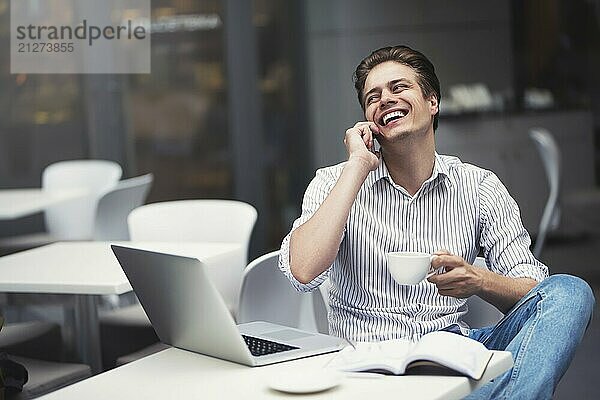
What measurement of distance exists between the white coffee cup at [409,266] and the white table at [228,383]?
238 mm

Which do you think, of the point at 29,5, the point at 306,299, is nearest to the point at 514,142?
the point at 306,299

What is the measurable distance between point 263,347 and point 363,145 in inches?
27.5

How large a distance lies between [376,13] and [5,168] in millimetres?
1706

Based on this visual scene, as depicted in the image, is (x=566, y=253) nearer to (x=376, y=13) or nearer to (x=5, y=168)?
(x=376, y=13)

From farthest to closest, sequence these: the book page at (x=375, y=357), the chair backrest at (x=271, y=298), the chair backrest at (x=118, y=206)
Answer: the chair backrest at (x=118, y=206) → the chair backrest at (x=271, y=298) → the book page at (x=375, y=357)

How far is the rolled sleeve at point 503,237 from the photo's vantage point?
8.85 feet

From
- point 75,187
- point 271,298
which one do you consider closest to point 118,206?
point 75,187

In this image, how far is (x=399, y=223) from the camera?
272 centimetres

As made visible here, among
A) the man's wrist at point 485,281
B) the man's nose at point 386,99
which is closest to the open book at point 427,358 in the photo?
the man's wrist at point 485,281

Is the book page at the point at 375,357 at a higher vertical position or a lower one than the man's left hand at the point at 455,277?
lower

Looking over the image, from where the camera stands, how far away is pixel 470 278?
2443 millimetres

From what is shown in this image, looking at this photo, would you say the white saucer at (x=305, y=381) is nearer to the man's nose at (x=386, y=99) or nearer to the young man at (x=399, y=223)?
the young man at (x=399, y=223)

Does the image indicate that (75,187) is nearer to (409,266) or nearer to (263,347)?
(263,347)

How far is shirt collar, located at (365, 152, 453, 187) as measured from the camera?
2.75 meters
